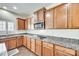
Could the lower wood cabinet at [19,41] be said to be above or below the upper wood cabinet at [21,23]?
below

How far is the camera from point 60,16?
1515 millimetres

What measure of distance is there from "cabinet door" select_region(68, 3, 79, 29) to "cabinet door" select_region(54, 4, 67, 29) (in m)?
0.08

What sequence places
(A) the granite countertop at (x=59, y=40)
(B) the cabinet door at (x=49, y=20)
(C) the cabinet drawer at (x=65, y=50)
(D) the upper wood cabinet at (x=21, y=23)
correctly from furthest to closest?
(B) the cabinet door at (x=49, y=20) < (D) the upper wood cabinet at (x=21, y=23) < (A) the granite countertop at (x=59, y=40) < (C) the cabinet drawer at (x=65, y=50)

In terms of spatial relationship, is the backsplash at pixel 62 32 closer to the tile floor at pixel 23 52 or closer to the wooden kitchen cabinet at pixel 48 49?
the wooden kitchen cabinet at pixel 48 49

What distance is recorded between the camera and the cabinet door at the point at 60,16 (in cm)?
142

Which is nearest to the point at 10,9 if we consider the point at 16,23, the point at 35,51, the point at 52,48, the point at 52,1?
the point at 16,23

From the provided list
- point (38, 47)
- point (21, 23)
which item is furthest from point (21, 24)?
point (38, 47)

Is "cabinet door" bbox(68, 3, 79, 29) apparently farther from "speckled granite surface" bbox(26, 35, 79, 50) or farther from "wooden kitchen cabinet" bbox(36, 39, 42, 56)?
"wooden kitchen cabinet" bbox(36, 39, 42, 56)

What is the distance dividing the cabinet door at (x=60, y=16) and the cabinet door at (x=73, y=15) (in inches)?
3.1

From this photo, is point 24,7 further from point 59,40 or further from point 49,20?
point 59,40

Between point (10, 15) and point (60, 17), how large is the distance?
3.00ft

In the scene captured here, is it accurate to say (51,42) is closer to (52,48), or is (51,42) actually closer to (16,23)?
(52,48)

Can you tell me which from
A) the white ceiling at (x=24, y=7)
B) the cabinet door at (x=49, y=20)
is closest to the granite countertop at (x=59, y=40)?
the cabinet door at (x=49, y=20)

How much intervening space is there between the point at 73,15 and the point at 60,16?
0.86 ft
